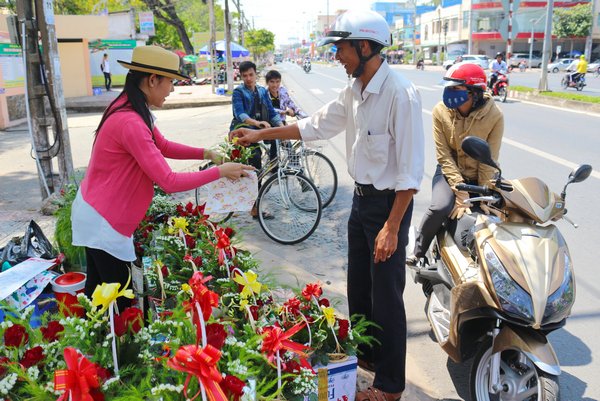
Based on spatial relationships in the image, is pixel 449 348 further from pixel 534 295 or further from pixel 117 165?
pixel 117 165

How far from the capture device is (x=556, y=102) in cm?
1638

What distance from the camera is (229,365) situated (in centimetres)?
181

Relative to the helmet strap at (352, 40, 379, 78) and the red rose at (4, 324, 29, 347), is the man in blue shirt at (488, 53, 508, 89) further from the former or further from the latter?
the red rose at (4, 324, 29, 347)

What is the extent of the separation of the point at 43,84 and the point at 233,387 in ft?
18.6

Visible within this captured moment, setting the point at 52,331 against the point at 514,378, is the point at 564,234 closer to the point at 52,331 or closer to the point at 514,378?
the point at 514,378

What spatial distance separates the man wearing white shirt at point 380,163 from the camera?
242 centimetres

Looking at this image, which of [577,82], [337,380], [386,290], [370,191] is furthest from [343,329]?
[577,82]

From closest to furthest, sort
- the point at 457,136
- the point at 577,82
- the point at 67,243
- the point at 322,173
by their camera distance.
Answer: the point at 457,136 < the point at 67,243 < the point at 322,173 < the point at 577,82

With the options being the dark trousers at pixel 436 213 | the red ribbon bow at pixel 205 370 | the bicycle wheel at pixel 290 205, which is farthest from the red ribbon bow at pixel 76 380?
the bicycle wheel at pixel 290 205

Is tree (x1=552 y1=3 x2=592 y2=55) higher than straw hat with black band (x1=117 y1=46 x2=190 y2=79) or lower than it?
higher

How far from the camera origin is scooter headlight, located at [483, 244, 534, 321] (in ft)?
7.68

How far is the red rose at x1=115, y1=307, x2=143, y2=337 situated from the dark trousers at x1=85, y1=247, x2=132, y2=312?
65 cm

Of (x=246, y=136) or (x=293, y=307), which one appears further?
(x=246, y=136)

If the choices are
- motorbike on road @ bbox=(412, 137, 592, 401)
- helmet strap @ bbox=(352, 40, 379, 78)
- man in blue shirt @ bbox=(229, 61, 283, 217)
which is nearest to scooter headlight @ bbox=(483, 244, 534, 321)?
motorbike on road @ bbox=(412, 137, 592, 401)
